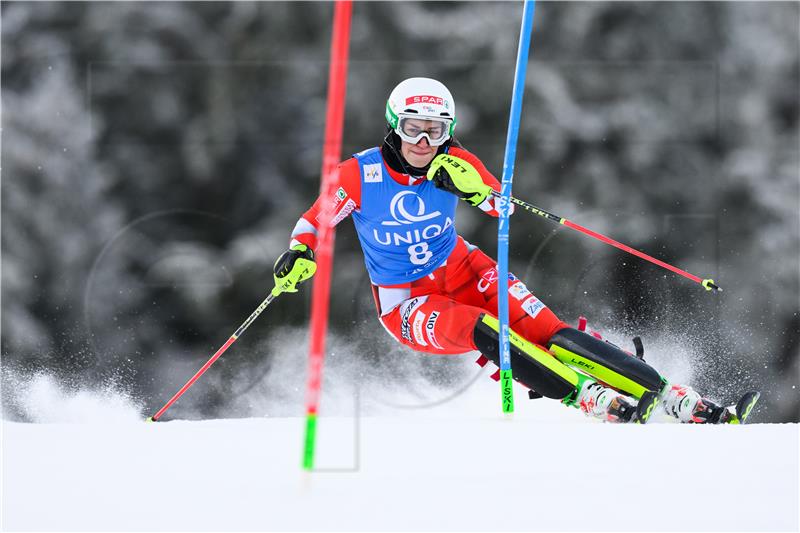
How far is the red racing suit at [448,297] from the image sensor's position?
322cm

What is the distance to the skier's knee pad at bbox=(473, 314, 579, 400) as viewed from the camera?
2.96 m

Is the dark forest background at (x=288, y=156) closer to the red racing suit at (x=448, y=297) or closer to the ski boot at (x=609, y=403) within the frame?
the red racing suit at (x=448, y=297)

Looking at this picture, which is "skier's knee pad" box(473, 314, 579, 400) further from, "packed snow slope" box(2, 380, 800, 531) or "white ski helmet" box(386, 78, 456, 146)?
"white ski helmet" box(386, 78, 456, 146)

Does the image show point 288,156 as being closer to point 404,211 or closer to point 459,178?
point 404,211

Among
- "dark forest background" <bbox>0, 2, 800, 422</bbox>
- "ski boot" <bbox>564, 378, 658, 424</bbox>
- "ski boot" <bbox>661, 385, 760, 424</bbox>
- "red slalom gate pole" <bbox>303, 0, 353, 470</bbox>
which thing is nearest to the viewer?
"red slalom gate pole" <bbox>303, 0, 353, 470</bbox>

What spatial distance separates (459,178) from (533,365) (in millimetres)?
782

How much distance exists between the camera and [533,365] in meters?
2.98

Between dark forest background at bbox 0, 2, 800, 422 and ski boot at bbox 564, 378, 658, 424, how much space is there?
3.46m

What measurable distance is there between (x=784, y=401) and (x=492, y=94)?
3.44m

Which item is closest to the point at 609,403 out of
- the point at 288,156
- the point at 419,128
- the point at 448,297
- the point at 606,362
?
the point at 606,362

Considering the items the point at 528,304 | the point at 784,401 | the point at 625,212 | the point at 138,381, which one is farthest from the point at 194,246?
the point at 784,401

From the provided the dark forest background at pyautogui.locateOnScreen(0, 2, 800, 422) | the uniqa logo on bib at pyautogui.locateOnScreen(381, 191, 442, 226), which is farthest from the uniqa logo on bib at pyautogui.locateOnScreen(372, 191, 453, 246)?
the dark forest background at pyautogui.locateOnScreen(0, 2, 800, 422)

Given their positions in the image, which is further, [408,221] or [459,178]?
[408,221]

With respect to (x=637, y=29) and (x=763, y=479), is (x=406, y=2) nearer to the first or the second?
(x=637, y=29)
